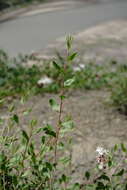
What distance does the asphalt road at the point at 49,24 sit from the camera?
24.8 feet

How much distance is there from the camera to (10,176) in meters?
2.08

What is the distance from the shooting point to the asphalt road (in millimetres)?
7565

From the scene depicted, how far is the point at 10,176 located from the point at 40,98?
7.70ft

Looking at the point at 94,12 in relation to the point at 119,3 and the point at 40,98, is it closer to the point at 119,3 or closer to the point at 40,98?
the point at 119,3

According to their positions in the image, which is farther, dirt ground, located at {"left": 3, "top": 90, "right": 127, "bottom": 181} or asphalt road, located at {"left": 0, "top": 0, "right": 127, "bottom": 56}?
asphalt road, located at {"left": 0, "top": 0, "right": 127, "bottom": 56}

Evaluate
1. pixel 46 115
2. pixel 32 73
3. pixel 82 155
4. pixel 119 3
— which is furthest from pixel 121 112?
pixel 119 3

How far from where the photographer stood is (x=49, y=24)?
973 cm

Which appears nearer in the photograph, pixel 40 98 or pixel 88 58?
pixel 40 98

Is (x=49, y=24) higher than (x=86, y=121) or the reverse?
higher

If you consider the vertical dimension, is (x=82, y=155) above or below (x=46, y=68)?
below

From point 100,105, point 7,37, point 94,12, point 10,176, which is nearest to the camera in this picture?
point 10,176

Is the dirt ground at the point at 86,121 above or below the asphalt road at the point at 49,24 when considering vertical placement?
below

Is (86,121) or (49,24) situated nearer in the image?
(86,121)

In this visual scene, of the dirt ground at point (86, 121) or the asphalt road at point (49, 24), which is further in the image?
the asphalt road at point (49, 24)
